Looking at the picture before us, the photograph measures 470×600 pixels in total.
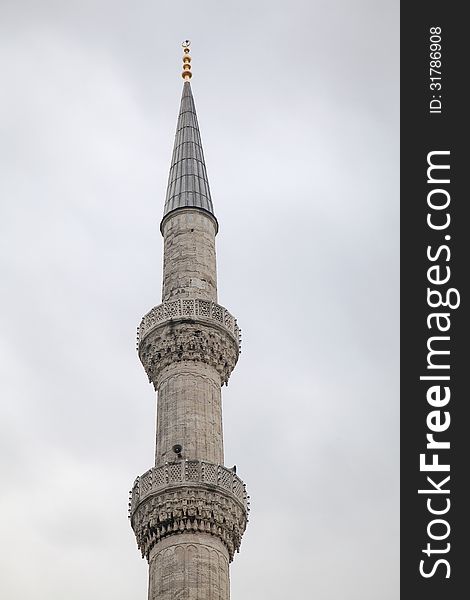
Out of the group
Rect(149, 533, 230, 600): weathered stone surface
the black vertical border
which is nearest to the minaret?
Rect(149, 533, 230, 600): weathered stone surface

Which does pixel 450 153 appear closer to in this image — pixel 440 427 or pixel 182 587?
pixel 440 427

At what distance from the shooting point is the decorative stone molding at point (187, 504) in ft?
65.6

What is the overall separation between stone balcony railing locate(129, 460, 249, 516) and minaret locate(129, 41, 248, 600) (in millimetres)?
19

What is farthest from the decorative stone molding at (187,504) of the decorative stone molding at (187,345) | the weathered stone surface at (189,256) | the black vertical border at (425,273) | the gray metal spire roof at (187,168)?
the gray metal spire roof at (187,168)

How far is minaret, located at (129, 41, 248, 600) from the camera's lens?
64.7 feet

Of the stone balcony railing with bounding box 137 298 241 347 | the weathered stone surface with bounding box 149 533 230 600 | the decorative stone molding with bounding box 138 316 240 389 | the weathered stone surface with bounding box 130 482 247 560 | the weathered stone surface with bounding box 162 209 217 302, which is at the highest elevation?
the weathered stone surface with bounding box 162 209 217 302

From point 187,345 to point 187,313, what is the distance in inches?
28.4

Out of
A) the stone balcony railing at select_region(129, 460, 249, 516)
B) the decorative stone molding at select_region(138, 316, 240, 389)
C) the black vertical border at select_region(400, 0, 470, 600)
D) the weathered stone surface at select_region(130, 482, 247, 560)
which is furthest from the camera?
the decorative stone molding at select_region(138, 316, 240, 389)

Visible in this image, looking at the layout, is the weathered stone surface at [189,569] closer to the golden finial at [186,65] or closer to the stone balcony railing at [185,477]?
the stone balcony railing at [185,477]

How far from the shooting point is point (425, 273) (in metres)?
17.4

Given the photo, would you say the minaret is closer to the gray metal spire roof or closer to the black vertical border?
the gray metal spire roof

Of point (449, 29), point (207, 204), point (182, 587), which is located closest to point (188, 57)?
point (207, 204)

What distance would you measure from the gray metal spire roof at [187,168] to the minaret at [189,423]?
1.8 inches

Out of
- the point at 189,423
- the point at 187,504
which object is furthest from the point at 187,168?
the point at 187,504
